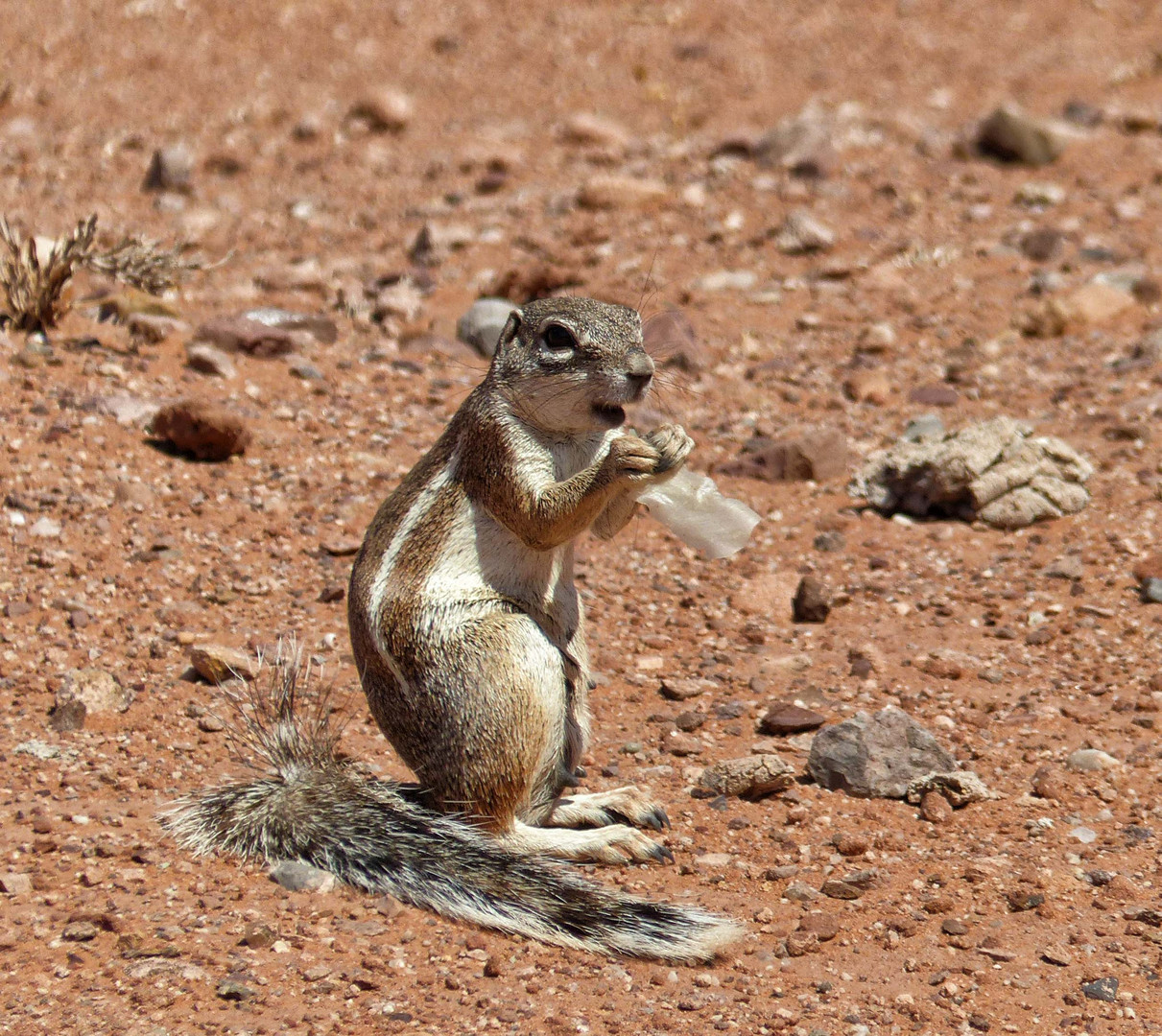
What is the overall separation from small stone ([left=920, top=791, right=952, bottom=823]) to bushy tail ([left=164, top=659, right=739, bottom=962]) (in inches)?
39.3

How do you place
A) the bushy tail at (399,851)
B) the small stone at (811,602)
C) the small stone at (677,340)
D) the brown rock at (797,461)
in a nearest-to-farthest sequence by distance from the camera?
the bushy tail at (399,851), the small stone at (811,602), the brown rock at (797,461), the small stone at (677,340)

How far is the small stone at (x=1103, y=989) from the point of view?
3.95 metres

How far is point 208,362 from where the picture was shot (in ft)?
26.6

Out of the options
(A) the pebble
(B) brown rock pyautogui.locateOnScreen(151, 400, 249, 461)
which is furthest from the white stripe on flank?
(B) brown rock pyautogui.locateOnScreen(151, 400, 249, 461)

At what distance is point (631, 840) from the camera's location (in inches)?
189

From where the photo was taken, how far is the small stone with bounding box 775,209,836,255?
10.2 m

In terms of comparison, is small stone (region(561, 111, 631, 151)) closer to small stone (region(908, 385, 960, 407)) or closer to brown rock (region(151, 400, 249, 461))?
small stone (region(908, 385, 960, 407))

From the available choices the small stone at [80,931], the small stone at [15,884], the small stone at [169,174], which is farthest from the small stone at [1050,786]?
the small stone at [169,174]

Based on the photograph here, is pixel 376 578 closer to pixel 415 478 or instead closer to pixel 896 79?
pixel 415 478

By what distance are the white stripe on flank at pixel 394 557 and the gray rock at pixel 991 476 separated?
123 inches

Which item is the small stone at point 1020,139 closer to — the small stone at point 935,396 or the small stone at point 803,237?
the small stone at point 803,237

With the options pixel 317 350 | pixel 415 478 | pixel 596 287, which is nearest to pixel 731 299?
pixel 596 287

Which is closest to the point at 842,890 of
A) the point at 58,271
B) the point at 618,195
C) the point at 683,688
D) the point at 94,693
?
the point at 683,688

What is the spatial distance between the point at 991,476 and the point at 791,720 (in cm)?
215
